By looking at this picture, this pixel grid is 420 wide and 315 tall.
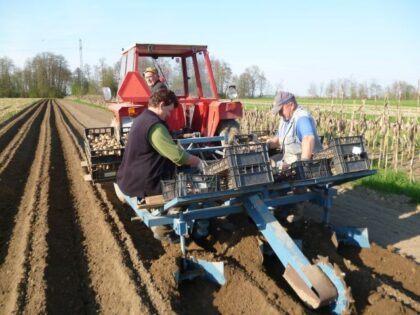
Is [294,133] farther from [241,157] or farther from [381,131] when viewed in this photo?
[381,131]

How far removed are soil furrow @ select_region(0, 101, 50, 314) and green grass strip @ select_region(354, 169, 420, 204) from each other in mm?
5618

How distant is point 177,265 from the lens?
12.5ft

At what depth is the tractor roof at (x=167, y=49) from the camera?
6478 mm

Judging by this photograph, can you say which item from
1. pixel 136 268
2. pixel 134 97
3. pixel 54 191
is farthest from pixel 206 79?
pixel 136 268

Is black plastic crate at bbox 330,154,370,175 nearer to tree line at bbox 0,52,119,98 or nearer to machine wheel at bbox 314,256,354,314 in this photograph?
machine wheel at bbox 314,256,354,314

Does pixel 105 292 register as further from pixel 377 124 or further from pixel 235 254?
pixel 377 124

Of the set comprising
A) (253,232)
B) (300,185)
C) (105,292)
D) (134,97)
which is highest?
(134,97)

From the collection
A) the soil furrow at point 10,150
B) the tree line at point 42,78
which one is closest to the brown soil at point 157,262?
the soil furrow at point 10,150

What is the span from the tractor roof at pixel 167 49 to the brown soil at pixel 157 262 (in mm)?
2481

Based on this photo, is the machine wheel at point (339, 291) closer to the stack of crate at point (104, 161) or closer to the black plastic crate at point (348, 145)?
the black plastic crate at point (348, 145)

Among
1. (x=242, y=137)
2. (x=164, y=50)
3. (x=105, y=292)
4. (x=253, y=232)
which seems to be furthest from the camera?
(x=164, y=50)

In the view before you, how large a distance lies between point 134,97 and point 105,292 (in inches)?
122

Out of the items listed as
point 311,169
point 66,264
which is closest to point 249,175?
point 311,169

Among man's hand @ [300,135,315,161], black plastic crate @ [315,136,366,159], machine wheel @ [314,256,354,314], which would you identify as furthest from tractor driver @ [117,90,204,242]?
machine wheel @ [314,256,354,314]
